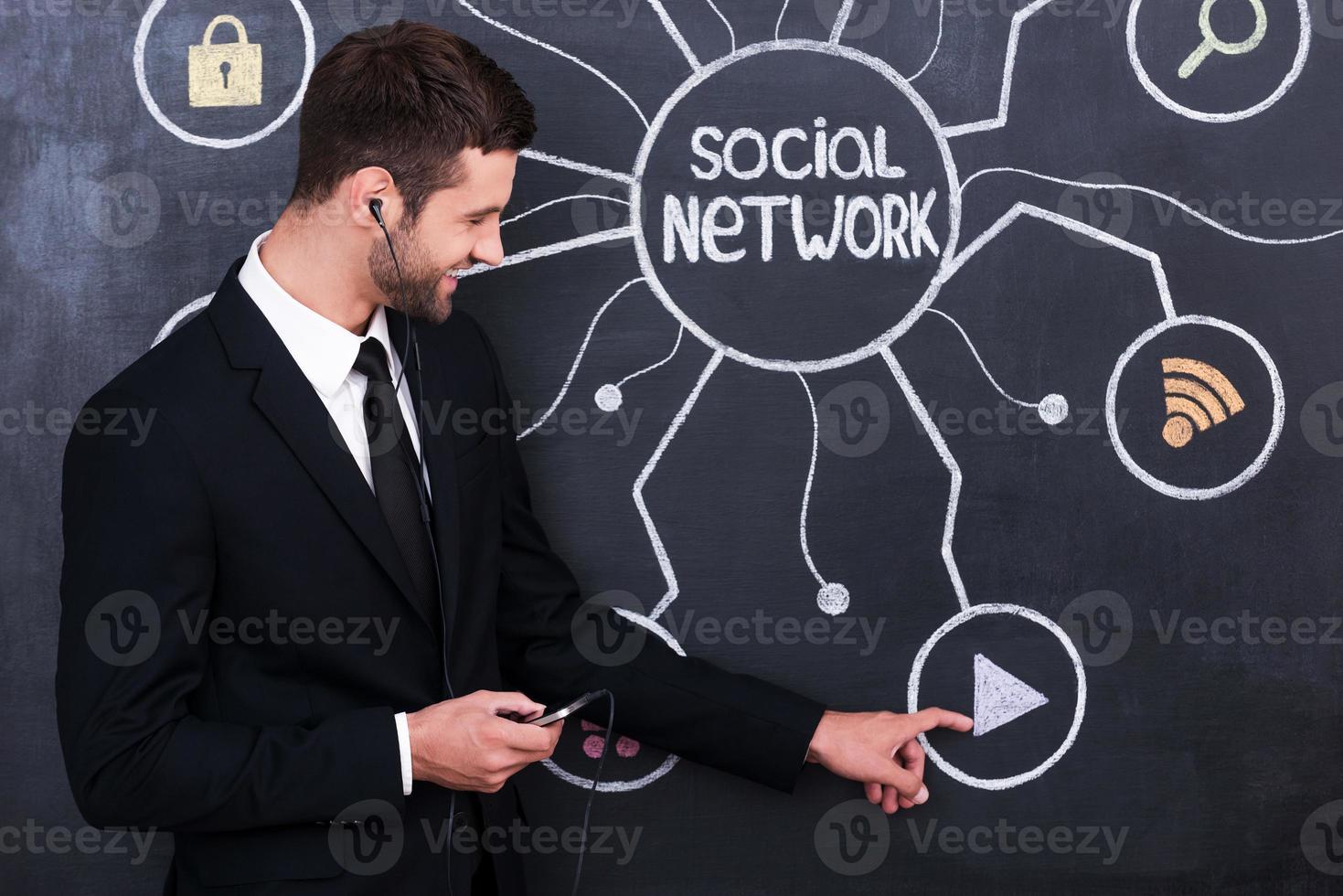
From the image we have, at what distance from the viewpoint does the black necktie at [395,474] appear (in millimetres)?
1315

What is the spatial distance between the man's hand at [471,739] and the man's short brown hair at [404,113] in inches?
21.2

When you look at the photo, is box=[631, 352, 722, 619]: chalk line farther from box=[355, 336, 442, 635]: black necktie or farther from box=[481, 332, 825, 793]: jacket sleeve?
box=[355, 336, 442, 635]: black necktie

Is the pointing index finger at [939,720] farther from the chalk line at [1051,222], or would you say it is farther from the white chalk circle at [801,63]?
the chalk line at [1051,222]

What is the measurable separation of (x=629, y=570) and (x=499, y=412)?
0.96 ft

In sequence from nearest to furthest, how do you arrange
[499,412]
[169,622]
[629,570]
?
[169,622]
[499,412]
[629,570]

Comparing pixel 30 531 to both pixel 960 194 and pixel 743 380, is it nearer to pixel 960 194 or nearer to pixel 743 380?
pixel 743 380

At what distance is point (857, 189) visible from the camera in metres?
1.58

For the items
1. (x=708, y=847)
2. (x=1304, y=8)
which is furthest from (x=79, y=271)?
(x=1304, y=8)

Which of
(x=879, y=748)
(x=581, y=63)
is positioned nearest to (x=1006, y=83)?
(x=581, y=63)

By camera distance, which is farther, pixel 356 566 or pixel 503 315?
pixel 503 315

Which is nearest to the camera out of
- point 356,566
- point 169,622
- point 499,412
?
point 169,622


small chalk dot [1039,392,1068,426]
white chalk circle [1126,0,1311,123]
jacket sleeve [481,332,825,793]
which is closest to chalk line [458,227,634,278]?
jacket sleeve [481,332,825,793]

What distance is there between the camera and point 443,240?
50.5 inches

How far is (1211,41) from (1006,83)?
29 cm
